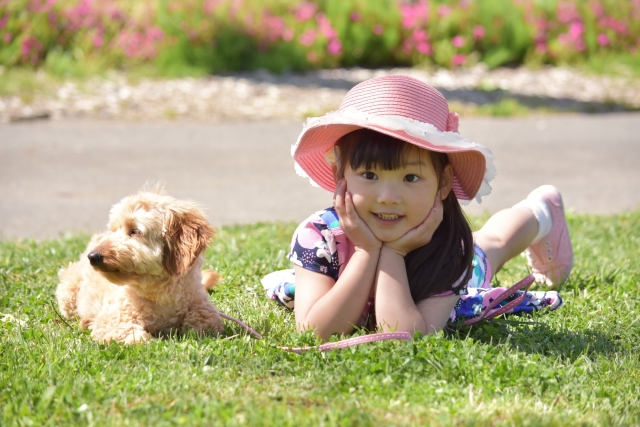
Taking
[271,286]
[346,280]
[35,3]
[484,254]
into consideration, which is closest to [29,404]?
[346,280]

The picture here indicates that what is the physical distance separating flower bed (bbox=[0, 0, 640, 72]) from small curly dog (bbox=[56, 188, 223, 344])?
27.6 feet

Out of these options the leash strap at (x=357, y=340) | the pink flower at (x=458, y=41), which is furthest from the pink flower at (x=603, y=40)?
the leash strap at (x=357, y=340)

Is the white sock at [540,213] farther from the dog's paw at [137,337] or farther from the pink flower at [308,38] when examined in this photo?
the pink flower at [308,38]

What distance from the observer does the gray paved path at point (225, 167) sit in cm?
703

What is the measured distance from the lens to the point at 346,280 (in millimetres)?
3488

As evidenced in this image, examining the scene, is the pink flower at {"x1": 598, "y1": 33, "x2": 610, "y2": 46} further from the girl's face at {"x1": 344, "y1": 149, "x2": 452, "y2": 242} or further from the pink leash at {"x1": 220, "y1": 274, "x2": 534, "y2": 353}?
the girl's face at {"x1": 344, "y1": 149, "x2": 452, "y2": 242}

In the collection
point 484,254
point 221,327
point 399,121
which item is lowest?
point 221,327

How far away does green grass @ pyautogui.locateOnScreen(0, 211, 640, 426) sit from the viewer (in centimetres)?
283

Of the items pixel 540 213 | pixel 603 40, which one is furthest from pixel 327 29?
pixel 540 213

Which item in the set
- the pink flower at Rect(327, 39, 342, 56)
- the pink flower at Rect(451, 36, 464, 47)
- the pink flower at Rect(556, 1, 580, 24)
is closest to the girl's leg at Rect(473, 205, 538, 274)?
the pink flower at Rect(327, 39, 342, 56)

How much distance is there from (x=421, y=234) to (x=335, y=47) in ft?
32.9

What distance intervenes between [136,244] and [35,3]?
32.8ft

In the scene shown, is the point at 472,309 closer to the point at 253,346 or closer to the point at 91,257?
the point at 253,346

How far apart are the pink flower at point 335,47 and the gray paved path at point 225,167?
3.29 metres
